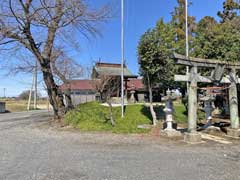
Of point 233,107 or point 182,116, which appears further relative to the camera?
point 182,116

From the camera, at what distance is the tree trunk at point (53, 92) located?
11.8m

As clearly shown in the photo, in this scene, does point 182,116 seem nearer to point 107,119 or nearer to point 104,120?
point 107,119

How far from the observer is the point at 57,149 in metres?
6.33

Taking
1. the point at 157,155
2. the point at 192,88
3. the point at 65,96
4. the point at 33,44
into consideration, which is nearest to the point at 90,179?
the point at 157,155

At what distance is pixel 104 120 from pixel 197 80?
5133 millimetres

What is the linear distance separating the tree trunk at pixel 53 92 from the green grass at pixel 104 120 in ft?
1.70

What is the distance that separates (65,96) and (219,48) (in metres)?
9.16

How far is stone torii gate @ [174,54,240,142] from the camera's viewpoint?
721cm

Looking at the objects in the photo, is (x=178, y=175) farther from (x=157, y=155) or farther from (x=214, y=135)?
(x=214, y=135)

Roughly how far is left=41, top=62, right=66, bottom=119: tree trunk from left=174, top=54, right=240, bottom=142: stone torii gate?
7013 mm

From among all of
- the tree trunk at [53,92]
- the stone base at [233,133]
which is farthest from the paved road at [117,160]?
the tree trunk at [53,92]

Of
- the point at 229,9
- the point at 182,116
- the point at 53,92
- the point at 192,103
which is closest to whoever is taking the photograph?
the point at 192,103

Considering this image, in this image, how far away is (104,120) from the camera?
11.0 meters

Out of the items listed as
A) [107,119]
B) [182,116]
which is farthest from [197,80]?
[182,116]
